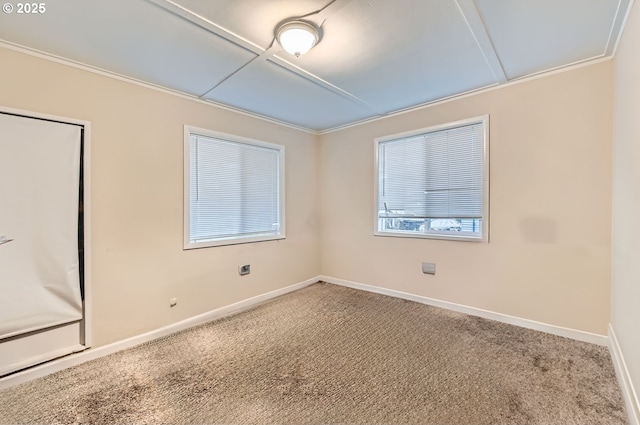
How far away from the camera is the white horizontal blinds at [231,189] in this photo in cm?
315

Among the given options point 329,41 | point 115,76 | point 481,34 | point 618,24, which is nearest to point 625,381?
point 618,24

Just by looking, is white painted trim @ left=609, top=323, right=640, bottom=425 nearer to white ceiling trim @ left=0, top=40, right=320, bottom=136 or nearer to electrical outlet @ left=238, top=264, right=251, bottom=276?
electrical outlet @ left=238, top=264, right=251, bottom=276

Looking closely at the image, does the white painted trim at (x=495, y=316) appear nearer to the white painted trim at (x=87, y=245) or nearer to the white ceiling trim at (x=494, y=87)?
the white ceiling trim at (x=494, y=87)

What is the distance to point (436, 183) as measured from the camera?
11.2 feet

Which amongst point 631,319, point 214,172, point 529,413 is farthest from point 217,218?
point 631,319

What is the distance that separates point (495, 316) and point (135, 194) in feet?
12.7

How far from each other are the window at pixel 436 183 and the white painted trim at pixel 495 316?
0.79 metres

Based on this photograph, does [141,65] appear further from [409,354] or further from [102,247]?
[409,354]

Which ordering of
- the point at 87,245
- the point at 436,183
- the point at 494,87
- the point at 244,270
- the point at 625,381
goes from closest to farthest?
1. the point at 625,381
2. the point at 87,245
3. the point at 494,87
4. the point at 436,183
5. the point at 244,270

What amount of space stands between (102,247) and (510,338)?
3.78 m

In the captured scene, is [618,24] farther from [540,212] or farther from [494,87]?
[540,212]

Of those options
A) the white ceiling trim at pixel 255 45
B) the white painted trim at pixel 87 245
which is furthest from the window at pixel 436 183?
the white painted trim at pixel 87 245

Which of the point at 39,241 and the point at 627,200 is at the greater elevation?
the point at 627,200

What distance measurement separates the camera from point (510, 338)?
259 cm
